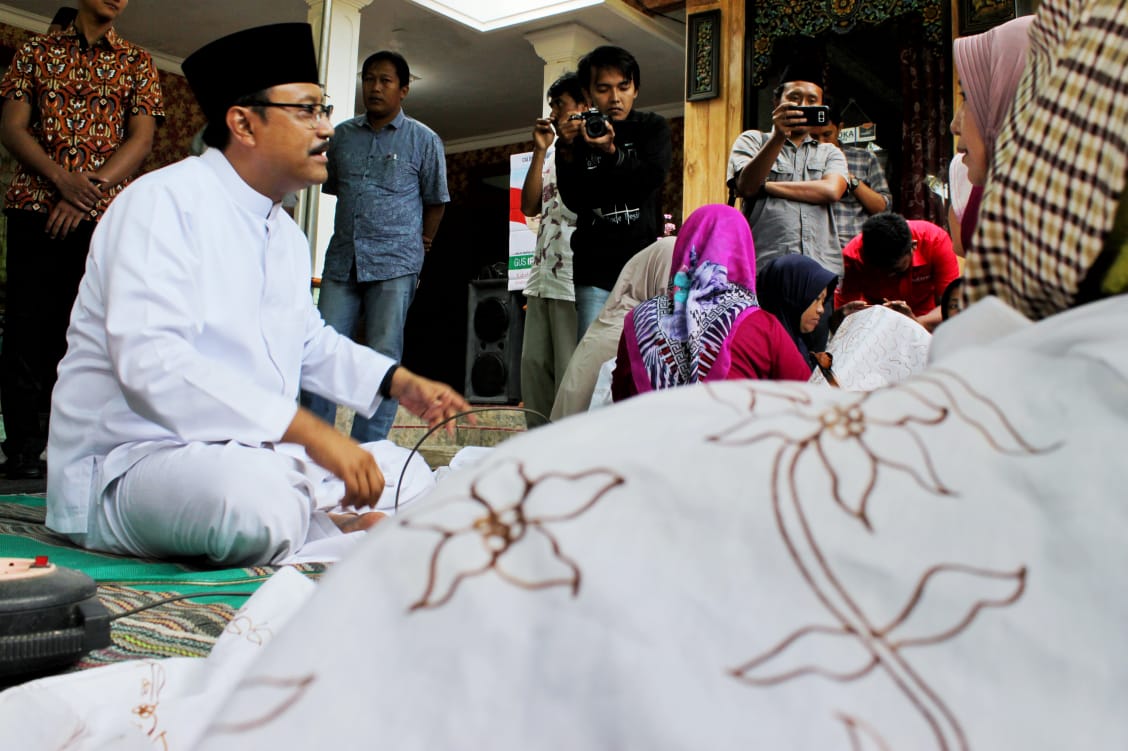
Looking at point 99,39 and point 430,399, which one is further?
point 99,39

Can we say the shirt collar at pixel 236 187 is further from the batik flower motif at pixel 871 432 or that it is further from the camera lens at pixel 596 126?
the batik flower motif at pixel 871 432

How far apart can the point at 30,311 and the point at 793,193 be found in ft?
7.97

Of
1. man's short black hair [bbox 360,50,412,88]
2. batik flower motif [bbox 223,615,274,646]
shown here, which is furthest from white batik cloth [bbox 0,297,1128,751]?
man's short black hair [bbox 360,50,412,88]

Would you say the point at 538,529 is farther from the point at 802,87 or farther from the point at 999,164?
the point at 802,87

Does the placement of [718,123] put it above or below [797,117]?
above

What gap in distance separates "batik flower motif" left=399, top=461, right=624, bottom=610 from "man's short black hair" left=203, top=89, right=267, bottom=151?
1939 mm

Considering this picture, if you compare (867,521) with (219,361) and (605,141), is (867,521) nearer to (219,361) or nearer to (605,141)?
(219,361)

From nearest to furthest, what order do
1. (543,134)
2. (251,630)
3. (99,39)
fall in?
(251,630) → (99,39) → (543,134)

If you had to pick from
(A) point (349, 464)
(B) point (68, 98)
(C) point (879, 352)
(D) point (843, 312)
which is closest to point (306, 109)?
(A) point (349, 464)

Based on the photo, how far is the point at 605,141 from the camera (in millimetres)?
2738

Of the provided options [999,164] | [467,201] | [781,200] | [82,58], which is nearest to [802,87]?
[781,200]

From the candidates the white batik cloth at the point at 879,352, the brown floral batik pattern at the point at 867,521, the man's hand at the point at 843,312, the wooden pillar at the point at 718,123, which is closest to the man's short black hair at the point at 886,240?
the man's hand at the point at 843,312

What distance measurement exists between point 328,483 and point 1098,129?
6.18 feet

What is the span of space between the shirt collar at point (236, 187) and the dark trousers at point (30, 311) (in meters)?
1.10
